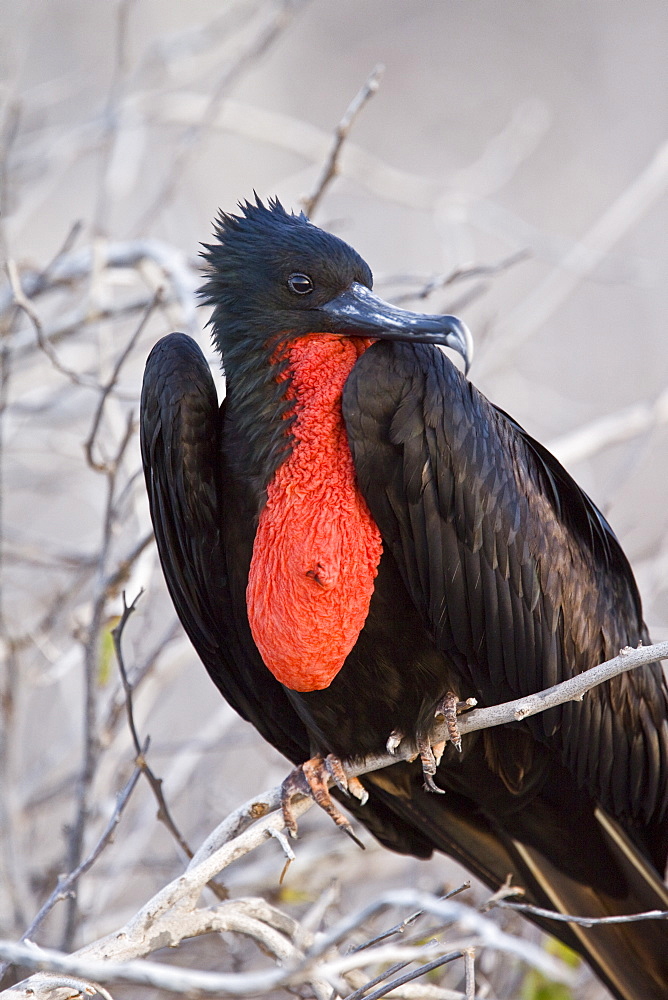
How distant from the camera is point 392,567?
7.09ft

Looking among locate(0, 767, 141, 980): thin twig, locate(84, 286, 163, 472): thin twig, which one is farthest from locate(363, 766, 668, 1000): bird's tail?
locate(84, 286, 163, 472): thin twig

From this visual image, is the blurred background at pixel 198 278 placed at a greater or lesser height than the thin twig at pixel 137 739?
greater

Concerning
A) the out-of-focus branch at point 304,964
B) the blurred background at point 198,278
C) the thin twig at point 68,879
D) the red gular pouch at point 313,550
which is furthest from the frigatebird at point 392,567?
the out-of-focus branch at point 304,964

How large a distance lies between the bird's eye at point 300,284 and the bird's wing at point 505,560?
7.7 inches

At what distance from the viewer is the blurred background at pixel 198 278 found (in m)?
2.81

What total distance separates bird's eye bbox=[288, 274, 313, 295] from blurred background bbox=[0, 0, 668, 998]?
0.30 metres

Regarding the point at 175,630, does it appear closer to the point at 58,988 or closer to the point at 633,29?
the point at 58,988

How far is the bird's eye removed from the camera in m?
2.17

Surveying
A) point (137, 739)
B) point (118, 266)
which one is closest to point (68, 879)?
point (137, 739)

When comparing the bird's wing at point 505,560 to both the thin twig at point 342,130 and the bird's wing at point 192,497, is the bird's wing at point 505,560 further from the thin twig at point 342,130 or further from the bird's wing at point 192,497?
the thin twig at point 342,130

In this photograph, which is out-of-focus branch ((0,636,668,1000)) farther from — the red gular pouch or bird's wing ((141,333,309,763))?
bird's wing ((141,333,309,763))

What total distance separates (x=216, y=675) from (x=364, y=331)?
89 cm

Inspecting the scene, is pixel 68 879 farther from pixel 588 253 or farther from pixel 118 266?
pixel 588 253

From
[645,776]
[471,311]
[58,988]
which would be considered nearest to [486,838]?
[645,776]
